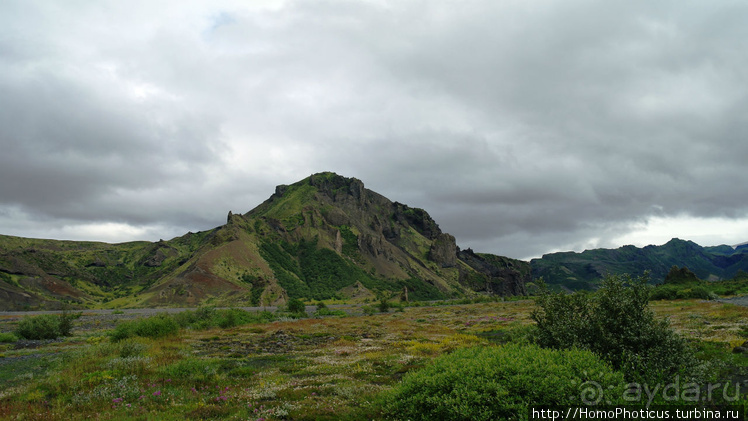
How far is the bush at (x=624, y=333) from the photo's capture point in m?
9.80

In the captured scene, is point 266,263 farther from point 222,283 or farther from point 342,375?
point 342,375

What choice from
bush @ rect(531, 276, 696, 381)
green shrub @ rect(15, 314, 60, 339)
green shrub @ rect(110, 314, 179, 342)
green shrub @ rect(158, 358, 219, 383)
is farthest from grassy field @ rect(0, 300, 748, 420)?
green shrub @ rect(15, 314, 60, 339)

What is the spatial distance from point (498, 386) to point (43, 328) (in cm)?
4648

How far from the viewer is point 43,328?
36.0 metres

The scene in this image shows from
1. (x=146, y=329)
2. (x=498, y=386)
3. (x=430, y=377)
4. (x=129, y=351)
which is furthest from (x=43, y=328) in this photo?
(x=498, y=386)

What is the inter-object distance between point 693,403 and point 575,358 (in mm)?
3055

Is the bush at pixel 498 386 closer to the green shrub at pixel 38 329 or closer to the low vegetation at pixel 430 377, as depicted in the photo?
the low vegetation at pixel 430 377

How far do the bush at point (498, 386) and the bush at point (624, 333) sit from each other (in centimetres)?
218

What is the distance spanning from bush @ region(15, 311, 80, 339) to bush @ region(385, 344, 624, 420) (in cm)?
4351

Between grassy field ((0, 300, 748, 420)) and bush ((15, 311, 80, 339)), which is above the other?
grassy field ((0, 300, 748, 420))

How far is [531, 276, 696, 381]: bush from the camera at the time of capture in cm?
980

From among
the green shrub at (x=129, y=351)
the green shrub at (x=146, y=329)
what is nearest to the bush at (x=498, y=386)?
the green shrub at (x=129, y=351)

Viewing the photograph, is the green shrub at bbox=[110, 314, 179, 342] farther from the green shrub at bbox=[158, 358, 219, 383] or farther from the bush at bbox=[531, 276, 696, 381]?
the bush at bbox=[531, 276, 696, 381]

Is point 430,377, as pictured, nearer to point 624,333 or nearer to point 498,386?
point 498,386
